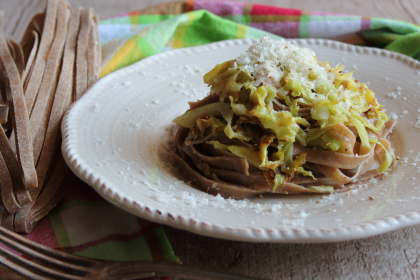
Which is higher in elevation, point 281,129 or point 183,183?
point 281,129

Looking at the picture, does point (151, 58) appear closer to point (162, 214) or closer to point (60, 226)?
point (60, 226)

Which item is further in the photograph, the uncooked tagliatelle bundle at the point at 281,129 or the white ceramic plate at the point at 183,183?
the uncooked tagliatelle bundle at the point at 281,129

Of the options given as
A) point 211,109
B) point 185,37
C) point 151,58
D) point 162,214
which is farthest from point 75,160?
point 185,37

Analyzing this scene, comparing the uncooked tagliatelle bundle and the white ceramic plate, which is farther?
the uncooked tagliatelle bundle

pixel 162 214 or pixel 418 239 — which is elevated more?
pixel 162 214
